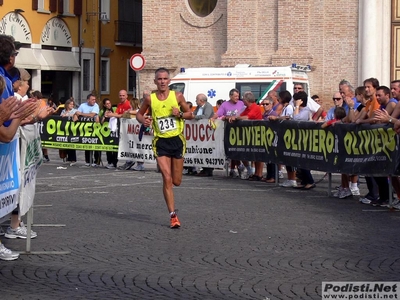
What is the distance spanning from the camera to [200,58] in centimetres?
3747

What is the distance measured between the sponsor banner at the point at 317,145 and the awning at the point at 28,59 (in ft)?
81.9

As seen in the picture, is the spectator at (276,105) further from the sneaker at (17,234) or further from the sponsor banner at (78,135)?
the sneaker at (17,234)

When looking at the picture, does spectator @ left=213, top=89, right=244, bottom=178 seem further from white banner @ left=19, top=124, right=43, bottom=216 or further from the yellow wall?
the yellow wall

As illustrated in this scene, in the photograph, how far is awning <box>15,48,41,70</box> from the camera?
45594 mm

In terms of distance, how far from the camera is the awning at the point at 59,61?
157 feet

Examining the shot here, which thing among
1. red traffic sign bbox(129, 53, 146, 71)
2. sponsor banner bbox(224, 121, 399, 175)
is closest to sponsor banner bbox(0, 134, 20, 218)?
sponsor banner bbox(224, 121, 399, 175)

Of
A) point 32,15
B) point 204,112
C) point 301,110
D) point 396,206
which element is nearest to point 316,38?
point 204,112

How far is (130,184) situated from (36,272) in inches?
411

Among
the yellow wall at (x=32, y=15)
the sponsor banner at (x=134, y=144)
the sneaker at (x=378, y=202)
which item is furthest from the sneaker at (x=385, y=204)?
the yellow wall at (x=32, y=15)

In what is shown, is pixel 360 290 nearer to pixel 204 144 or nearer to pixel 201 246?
pixel 201 246

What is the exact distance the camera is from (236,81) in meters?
28.9

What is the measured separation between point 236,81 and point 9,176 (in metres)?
19.5

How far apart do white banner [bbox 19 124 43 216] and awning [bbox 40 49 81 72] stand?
36.0 meters

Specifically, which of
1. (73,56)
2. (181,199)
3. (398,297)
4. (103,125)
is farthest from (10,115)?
(73,56)
